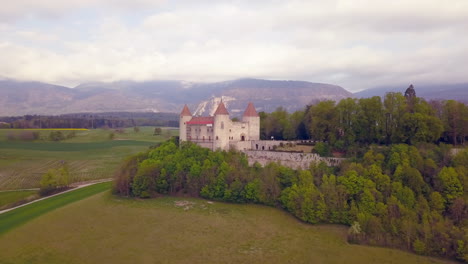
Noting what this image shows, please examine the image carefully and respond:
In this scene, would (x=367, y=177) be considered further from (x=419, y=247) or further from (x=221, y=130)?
(x=221, y=130)

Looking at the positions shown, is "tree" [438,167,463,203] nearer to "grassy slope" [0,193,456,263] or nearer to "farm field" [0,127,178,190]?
"grassy slope" [0,193,456,263]

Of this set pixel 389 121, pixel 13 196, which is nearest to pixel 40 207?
pixel 13 196

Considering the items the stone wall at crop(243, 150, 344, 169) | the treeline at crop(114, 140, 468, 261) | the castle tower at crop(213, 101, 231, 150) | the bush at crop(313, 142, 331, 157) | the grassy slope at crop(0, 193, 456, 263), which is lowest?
the grassy slope at crop(0, 193, 456, 263)

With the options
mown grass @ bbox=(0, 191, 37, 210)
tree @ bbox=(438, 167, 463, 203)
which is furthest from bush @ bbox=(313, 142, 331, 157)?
mown grass @ bbox=(0, 191, 37, 210)

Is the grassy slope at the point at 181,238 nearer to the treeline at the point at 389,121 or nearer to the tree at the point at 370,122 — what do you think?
the treeline at the point at 389,121

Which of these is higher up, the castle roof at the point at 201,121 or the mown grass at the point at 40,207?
the castle roof at the point at 201,121

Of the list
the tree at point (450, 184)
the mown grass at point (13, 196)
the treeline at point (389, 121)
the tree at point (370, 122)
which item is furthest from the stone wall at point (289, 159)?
the mown grass at point (13, 196)
